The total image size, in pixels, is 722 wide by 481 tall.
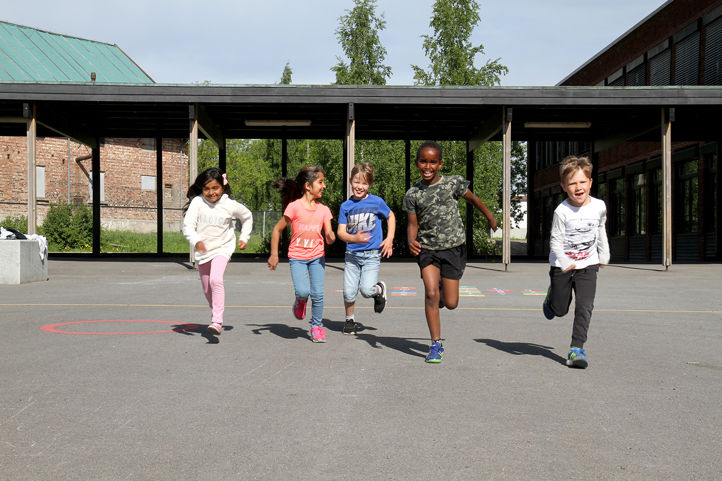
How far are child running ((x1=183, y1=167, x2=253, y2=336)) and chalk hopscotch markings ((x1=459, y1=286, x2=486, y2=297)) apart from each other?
626 centimetres

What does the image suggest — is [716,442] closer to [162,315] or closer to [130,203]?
[162,315]

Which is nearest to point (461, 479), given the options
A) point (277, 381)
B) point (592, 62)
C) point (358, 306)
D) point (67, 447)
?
point (67, 447)

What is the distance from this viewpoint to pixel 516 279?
1625cm

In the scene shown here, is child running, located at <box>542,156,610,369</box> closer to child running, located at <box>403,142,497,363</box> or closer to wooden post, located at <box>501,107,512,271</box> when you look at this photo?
child running, located at <box>403,142,497,363</box>

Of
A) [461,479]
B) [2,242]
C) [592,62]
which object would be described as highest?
[592,62]

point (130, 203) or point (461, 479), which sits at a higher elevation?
point (130, 203)

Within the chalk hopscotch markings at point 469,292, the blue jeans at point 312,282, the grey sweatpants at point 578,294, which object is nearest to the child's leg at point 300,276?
the blue jeans at point 312,282

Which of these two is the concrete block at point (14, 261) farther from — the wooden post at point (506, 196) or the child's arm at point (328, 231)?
Answer: the wooden post at point (506, 196)

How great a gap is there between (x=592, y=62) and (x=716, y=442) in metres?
38.3

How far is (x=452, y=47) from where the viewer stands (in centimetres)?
4125

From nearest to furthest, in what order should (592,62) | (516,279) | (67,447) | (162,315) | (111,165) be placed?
(67,447) < (162,315) < (516,279) < (592,62) < (111,165)

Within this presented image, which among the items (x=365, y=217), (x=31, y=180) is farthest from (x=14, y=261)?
(x=365, y=217)

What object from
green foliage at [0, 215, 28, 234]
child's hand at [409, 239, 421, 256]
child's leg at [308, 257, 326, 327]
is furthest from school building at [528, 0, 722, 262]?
green foliage at [0, 215, 28, 234]

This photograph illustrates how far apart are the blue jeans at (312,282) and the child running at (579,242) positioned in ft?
7.86
